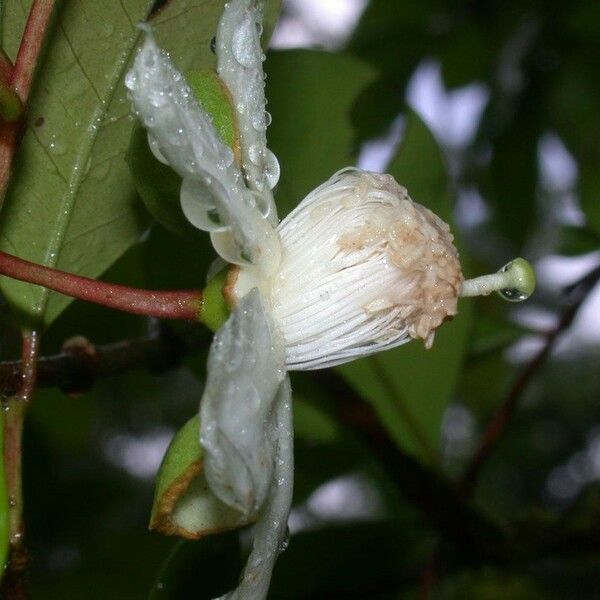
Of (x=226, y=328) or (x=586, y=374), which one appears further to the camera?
(x=586, y=374)

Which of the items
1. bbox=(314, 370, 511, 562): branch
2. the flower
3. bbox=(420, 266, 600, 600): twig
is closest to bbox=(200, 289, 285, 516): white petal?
the flower

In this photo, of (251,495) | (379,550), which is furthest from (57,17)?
(379,550)

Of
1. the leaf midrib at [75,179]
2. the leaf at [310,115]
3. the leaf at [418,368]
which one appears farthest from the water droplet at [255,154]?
the leaf at [418,368]

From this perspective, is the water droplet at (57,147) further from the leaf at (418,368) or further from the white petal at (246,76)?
the leaf at (418,368)

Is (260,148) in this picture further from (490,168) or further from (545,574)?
(545,574)

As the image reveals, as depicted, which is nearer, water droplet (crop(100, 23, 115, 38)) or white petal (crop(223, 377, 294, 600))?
white petal (crop(223, 377, 294, 600))

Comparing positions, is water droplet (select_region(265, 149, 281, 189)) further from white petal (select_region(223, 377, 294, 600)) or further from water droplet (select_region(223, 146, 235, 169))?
white petal (select_region(223, 377, 294, 600))

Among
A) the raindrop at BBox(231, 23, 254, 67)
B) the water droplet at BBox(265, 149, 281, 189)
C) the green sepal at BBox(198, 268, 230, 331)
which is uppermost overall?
the raindrop at BBox(231, 23, 254, 67)
